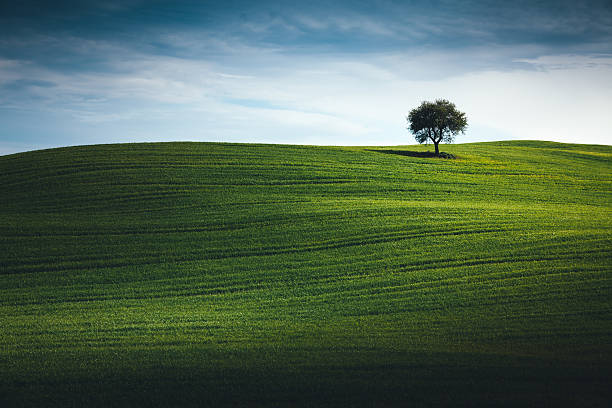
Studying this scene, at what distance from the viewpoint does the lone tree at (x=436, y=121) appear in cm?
5025

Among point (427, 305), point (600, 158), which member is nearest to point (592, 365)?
point (427, 305)

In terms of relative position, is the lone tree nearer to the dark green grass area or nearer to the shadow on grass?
the shadow on grass

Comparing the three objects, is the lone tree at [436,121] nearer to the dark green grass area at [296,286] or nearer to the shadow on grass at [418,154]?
the shadow on grass at [418,154]

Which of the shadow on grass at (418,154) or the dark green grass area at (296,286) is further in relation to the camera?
the shadow on grass at (418,154)

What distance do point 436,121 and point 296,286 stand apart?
121 feet

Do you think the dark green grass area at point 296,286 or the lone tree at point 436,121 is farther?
the lone tree at point 436,121

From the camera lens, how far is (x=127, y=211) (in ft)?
91.8

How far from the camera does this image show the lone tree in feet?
165

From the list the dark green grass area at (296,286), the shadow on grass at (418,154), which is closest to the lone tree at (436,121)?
the shadow on grass at (418,154)

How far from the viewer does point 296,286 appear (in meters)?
18.4

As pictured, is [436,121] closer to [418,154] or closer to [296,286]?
[418,154]

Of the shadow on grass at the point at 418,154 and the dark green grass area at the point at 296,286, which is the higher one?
the shadow on grass at the point at 418,154

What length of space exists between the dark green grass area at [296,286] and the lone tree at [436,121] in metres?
13.5

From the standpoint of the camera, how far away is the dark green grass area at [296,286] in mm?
10352
